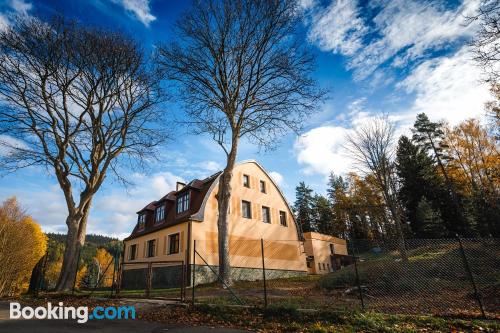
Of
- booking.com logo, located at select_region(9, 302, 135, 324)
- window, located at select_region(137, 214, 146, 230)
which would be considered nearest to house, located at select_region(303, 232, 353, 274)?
window, located at select_region(137, 214, 146, 230)

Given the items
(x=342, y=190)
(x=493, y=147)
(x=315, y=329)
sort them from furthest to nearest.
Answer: (x=342, y=190)
(x=493, y=147)
(x=315, y=329)

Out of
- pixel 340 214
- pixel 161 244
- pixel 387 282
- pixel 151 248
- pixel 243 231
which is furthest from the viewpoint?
pixel 340 214

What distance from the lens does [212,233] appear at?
20.6 meters

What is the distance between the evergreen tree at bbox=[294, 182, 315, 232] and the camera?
171 ft

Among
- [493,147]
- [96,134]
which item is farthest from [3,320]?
[493,147]

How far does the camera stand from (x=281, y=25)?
14344 millimetres

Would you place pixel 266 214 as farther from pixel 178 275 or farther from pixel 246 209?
pixel 178 275

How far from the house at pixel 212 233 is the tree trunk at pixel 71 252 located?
5.69 m

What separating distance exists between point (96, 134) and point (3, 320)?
9.86 metres

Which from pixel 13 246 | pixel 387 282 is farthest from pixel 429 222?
pixel 13 246

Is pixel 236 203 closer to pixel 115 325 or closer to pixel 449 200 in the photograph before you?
pixel 115 325

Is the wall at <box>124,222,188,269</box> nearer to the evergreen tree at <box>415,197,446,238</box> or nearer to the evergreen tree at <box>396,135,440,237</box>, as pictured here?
the evergreen tree at <box>415,197,446,238</box>

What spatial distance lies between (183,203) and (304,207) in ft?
118

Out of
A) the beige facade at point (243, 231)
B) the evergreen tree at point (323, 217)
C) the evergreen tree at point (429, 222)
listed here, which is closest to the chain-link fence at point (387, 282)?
the beige facade at point (243, 231)
